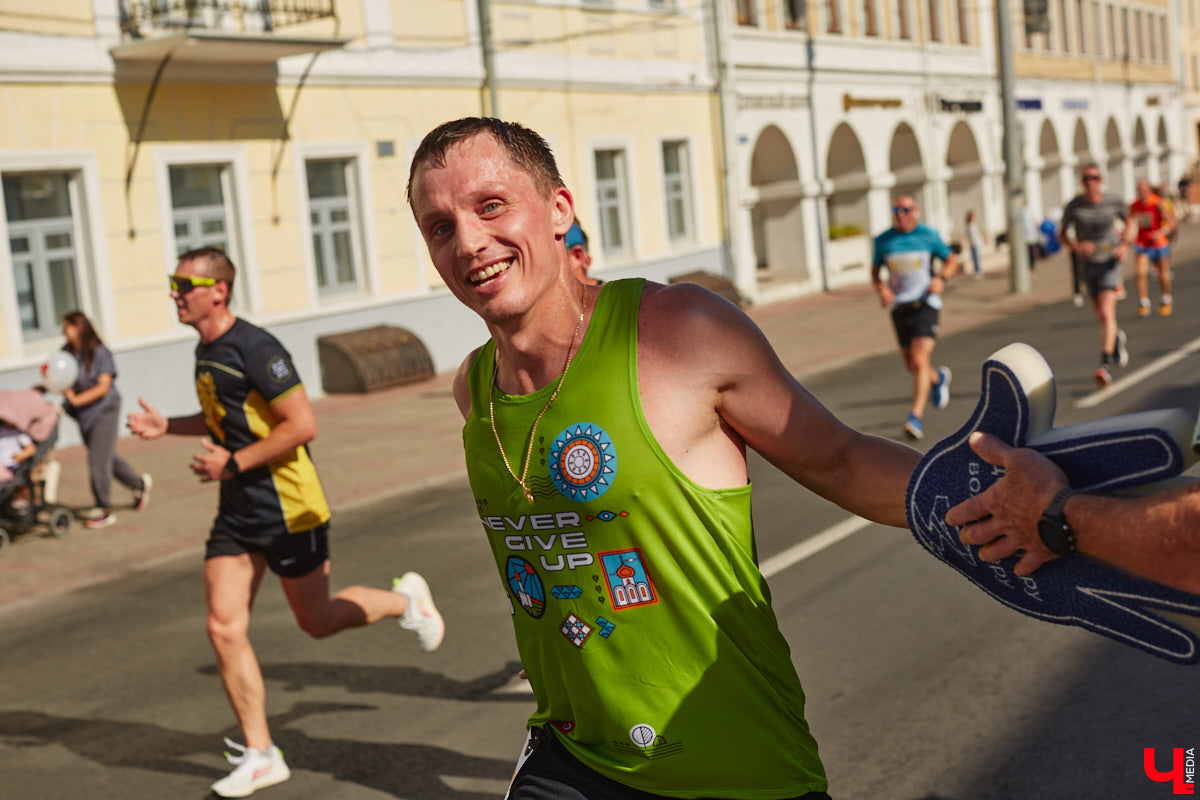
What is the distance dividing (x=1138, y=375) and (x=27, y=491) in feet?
35.2

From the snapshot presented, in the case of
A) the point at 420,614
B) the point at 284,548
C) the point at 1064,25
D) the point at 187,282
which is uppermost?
the point at 1064,25

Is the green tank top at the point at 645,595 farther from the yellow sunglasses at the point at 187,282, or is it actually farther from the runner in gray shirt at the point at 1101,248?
the runner in gray shirt at the point at 1101,248

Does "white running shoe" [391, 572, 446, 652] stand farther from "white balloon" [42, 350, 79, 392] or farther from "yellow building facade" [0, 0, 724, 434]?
"yellow building facade" [0, 0, 724, 434]

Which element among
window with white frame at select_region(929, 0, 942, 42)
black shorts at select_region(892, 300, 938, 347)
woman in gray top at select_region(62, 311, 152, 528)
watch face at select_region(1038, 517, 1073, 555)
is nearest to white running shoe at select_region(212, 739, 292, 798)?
watch face at select_region(1038, 517, 1073, 555)

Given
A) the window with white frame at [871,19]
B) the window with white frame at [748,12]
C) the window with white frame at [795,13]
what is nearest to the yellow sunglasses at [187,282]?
the window with white frame at [748,12]

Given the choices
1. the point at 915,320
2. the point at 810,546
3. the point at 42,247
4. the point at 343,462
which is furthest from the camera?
the point at 42,247

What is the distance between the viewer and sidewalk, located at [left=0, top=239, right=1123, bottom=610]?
1024cm

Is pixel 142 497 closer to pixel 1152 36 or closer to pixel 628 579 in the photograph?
pixel 628 579

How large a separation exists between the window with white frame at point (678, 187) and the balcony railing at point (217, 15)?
391 inches

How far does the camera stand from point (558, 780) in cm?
259

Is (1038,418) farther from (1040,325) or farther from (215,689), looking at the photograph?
(1040,325)

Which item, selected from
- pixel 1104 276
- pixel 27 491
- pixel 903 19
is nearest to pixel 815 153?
pixel 903 19

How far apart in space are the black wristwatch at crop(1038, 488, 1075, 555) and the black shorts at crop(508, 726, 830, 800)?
78 centimetres

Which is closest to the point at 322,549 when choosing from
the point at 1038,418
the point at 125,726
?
the point at 125,726
